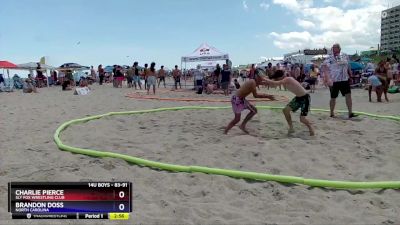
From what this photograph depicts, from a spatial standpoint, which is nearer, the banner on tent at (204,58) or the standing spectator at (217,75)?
the standing spectator at (217,75)

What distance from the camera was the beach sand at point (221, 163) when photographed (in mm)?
3791

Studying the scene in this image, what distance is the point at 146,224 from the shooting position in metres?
3.48

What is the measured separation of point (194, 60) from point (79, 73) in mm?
11460

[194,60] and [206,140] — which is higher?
[194,60]

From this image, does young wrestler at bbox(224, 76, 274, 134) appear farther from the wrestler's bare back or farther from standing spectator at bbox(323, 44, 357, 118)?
standing spectator at bbox(323, 44, 357, 118)

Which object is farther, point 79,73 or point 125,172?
point 79,73

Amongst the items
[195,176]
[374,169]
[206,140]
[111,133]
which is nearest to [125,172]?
[195,176]

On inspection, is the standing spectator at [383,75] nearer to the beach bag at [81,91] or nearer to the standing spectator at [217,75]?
the standing spectator at [217,75]

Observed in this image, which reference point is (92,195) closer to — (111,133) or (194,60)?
(111,133)

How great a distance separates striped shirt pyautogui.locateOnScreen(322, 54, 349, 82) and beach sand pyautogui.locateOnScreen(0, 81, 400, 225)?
3.25ft
